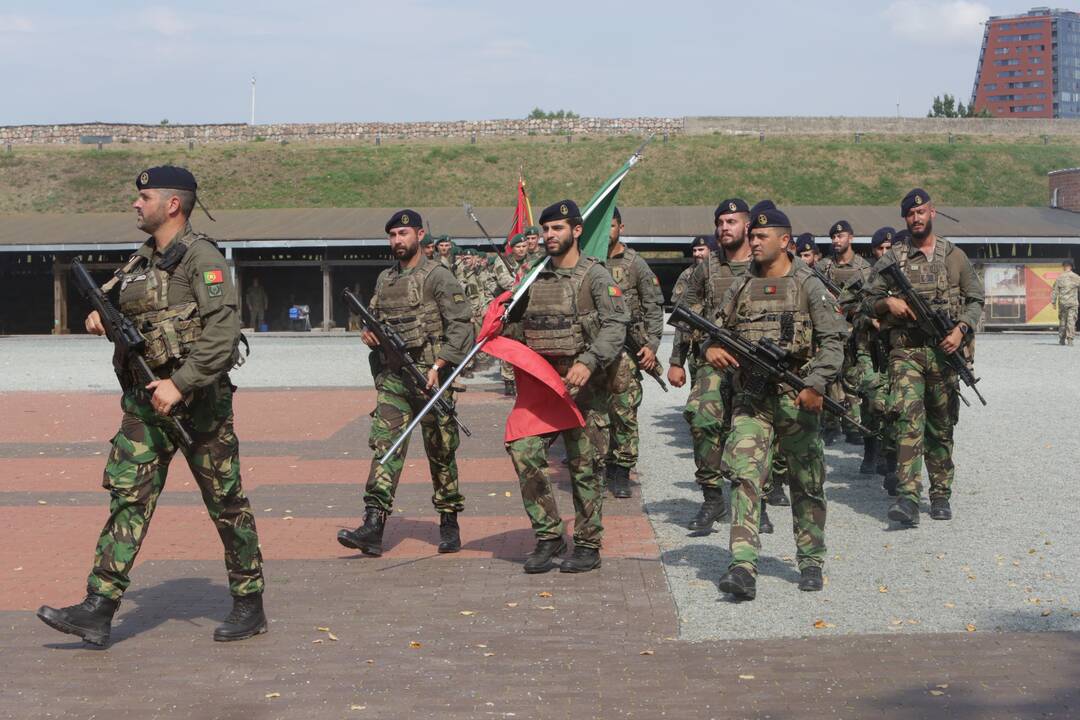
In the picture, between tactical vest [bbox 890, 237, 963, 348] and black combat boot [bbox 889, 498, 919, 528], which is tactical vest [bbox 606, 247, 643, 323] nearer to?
tactical vest [bbox 890, 237, 963, 348]

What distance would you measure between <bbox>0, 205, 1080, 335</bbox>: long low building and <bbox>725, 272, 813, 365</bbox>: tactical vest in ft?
95.4

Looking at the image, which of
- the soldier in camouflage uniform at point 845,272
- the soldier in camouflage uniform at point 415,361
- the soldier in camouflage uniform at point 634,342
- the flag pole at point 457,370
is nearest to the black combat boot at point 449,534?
the soldier in camouflage uniform at point 415,361

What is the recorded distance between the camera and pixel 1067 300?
95.7 ft

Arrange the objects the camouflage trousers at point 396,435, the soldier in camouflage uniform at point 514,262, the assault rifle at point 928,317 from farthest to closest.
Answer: the soldier in camouflage uniform at point 514,262 < the assault rifle at point 928,317 < the camouflage trousers at point 396,435

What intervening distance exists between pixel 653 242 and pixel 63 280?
18.1 m

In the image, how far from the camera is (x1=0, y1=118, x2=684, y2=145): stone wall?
6569 cm

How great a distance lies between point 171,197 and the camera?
6.17 meters

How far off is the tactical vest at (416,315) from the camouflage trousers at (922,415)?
10.7 feet

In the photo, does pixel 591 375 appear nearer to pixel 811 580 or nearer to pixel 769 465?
pixel 769 465

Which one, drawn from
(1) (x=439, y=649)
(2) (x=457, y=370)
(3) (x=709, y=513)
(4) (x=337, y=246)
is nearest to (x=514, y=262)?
(3) (x=709, y=513)

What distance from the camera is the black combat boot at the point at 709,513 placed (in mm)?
8773

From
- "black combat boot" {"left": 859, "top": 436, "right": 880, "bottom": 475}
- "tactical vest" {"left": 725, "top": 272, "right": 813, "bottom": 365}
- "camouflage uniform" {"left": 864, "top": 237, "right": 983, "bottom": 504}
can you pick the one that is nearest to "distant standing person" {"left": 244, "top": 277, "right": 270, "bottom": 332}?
"black combat boot" {"left": 859, "top": 436, "right": 880, "bottom": 475}

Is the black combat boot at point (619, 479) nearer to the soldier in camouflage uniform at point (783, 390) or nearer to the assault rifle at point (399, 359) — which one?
the assault rifle at point (399, 359)

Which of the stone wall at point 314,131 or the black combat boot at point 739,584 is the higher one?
the stone wall at point 314,131
